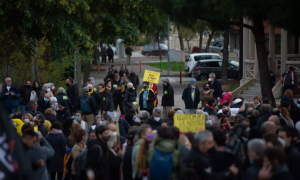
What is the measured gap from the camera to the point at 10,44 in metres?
22.1

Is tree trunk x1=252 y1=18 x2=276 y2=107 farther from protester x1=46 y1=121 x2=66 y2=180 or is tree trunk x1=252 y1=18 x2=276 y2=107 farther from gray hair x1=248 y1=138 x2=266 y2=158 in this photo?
gray hair x1=248 y1=138 x2=266 y2=158

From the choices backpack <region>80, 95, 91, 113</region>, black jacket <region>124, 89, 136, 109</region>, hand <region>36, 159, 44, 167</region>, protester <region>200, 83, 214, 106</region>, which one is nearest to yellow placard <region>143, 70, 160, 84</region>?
black jacket <region>124, 89, 136, 109</region>

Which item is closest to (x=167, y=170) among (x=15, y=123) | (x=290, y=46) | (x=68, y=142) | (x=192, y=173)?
(x=192, y=173)

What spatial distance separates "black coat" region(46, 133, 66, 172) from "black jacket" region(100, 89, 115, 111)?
655cm

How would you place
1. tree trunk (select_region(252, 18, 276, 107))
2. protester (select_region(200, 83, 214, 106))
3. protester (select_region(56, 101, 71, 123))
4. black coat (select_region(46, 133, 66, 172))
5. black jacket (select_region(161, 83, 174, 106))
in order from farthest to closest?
tree trunk (select_region(252, 18, 276, 107)), black jacket (select_region(161, 83, 174, 106)), protester (select_region(200, 83, 214, 106)), protester (select_region(56, 101, 71, 123)), black coat (select_region(46, 133, 66, 172))

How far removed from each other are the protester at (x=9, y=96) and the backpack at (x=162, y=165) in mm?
10550

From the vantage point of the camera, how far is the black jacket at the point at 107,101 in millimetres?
16719

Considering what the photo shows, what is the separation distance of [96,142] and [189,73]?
29.3m

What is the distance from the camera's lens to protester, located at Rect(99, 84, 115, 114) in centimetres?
1672

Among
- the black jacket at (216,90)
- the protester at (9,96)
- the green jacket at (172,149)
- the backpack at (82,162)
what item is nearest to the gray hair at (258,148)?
the green jacket at (172,149)

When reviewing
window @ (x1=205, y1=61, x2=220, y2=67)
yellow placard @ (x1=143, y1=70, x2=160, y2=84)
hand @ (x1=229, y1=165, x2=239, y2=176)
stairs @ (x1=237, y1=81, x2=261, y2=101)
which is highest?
window @ (x1=205, y1=61, x2=220, y2=67)

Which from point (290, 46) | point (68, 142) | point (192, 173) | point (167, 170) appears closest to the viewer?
point (192, 173)

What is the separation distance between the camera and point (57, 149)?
32.8 feet

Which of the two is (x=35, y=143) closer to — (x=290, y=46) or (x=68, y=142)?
(x=68, y=142)
